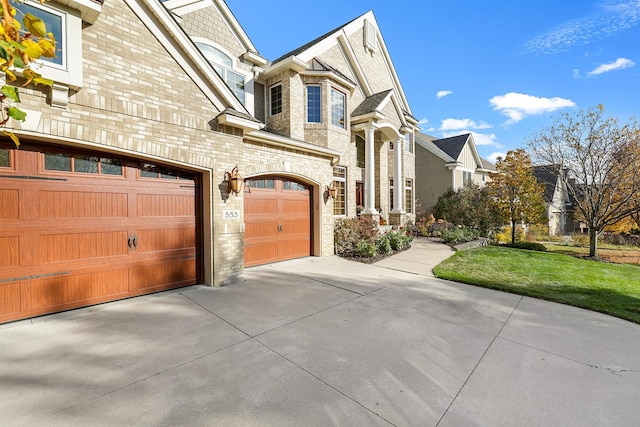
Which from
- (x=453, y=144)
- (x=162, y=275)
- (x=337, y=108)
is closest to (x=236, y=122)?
(x=162, y=275)

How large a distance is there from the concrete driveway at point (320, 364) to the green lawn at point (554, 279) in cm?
76

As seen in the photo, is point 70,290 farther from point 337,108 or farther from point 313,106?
point 337,108

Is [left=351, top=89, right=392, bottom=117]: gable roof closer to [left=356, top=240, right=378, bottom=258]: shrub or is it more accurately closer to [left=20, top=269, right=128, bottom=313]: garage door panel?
[left=356, top=240, right=378, bottom=258]: shrub

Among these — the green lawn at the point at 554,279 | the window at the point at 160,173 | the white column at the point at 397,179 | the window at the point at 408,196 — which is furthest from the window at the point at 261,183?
the window at the point at 408,196

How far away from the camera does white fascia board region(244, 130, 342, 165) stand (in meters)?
7.55

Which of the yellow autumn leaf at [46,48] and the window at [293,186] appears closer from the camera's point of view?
the yellow autumn leaf at [46,48]

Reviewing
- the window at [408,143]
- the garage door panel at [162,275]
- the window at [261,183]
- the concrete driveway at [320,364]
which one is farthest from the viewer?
the window at [408,143]

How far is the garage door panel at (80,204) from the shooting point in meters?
4.69

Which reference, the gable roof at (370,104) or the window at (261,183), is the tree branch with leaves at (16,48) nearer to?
the window at (261,183)

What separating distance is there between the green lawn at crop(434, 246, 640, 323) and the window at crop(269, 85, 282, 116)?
30.2 ft

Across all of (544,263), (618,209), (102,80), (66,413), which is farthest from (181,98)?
(618,209)

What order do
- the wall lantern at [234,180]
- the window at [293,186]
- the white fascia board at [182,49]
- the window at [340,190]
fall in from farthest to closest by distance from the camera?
the window at [340,190] < the window at [293,186] < the wall lantern at [234,180] < the white fascia board at [182,49]

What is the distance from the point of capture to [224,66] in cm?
1138

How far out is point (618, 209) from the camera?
1260cm
